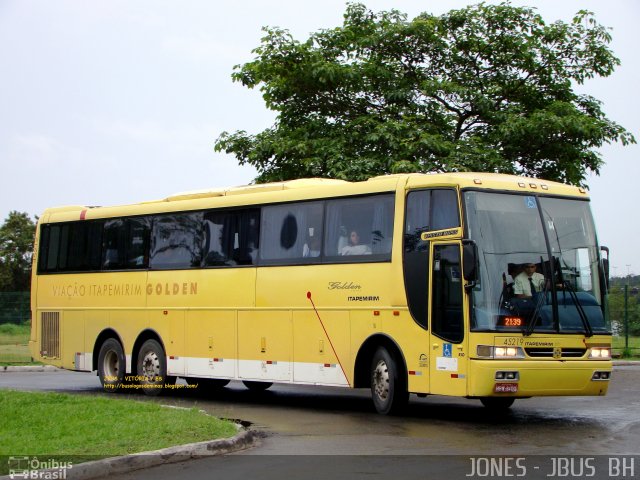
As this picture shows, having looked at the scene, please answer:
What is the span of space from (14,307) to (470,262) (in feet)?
100

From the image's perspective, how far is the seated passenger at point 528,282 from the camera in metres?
14.9

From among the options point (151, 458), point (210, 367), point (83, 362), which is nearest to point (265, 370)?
point (210, 367)

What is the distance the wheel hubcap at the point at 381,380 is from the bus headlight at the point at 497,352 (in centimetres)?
207

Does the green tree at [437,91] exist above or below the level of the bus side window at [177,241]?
above

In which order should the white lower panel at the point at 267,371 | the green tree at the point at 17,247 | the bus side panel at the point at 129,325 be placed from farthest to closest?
the green tree at the point at 17,247 < the bus side panel at the point at 129,325 < the white lower panel at the point at 267,371

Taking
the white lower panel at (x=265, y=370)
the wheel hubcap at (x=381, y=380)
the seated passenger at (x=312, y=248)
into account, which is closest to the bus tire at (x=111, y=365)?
the white lower panel at (x=265, y=370)

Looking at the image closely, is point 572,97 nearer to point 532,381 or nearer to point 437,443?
point 532,381

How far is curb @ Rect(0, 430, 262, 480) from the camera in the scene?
10.3 metres

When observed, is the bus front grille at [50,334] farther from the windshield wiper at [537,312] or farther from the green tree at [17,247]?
the green tree at [17,247]

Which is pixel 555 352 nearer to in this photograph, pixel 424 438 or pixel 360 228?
pixel 424 438

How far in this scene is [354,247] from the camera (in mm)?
17125

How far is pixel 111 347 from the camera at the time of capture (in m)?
22.3

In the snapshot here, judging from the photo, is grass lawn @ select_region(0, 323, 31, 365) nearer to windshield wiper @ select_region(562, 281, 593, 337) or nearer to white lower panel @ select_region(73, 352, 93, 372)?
white lower panel @ select_region(73, 352, 93, 372)

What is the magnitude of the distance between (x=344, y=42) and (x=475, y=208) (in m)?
13.1
